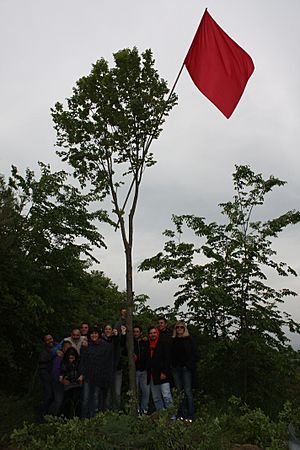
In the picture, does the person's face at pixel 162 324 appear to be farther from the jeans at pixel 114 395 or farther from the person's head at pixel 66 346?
the person's head at pixel 66 346

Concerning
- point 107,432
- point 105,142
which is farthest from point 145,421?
point 105,142

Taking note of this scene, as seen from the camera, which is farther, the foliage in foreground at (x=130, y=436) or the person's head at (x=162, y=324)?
the person's head at (x=162, y=324)

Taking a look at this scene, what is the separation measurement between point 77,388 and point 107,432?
3.66 m

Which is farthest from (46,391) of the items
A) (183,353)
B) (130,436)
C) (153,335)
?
(130,436)

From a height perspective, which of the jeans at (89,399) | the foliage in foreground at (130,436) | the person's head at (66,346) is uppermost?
the person's head at (66,346)

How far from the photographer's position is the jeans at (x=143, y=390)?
344 inches

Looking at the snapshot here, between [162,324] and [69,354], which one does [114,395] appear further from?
[162,324]

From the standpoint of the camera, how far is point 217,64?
28.5 ft

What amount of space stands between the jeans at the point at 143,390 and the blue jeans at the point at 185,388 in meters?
0.66

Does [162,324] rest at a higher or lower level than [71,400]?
higher

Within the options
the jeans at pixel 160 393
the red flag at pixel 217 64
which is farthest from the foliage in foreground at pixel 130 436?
the red flag at pixel 217 64

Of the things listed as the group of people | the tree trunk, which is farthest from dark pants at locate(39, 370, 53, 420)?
the tree trunk

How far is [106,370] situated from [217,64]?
5.78 meters

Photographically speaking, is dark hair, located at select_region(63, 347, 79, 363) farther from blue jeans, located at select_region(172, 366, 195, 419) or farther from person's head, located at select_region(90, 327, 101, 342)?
blue jeans, located at select_region(172, 366, 195, 419)
